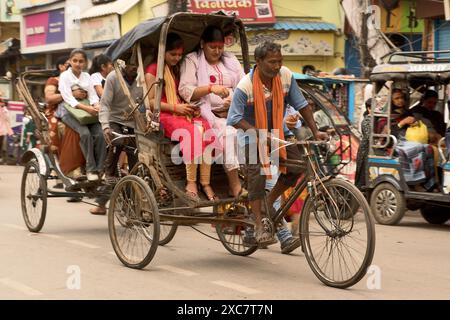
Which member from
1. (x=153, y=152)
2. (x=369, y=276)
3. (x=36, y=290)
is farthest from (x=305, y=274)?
(x=36, y=290)

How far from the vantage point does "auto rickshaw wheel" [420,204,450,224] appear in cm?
1034

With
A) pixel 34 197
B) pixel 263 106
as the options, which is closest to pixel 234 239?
pixel 263 106

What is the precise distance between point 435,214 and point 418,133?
126 centimetres

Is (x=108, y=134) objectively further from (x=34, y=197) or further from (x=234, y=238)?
(x=234, y=238)

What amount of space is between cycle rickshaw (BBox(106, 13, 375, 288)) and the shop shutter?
9.98 metres

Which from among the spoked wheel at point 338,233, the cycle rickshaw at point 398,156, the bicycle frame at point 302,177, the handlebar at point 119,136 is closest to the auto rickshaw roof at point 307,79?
the cycle rickshaw at point 398,156

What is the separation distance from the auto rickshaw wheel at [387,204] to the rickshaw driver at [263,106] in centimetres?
364

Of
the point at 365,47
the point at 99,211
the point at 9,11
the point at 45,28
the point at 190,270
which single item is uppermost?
the point at 9,11

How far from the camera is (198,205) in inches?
261

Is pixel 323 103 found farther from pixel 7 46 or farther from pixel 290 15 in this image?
pixel 7 46

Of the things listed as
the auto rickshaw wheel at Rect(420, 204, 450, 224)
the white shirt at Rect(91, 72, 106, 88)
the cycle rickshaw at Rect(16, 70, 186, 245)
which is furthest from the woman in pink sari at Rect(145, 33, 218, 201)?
the auto rickshaw wheel at Rect(420, 204, 450, 224)

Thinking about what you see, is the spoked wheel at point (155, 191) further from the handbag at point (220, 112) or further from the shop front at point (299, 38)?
the shop front at point (299, 38)

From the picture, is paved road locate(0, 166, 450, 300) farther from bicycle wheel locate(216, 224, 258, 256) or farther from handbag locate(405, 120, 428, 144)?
handbag locate(405, 120, 428, 144)
